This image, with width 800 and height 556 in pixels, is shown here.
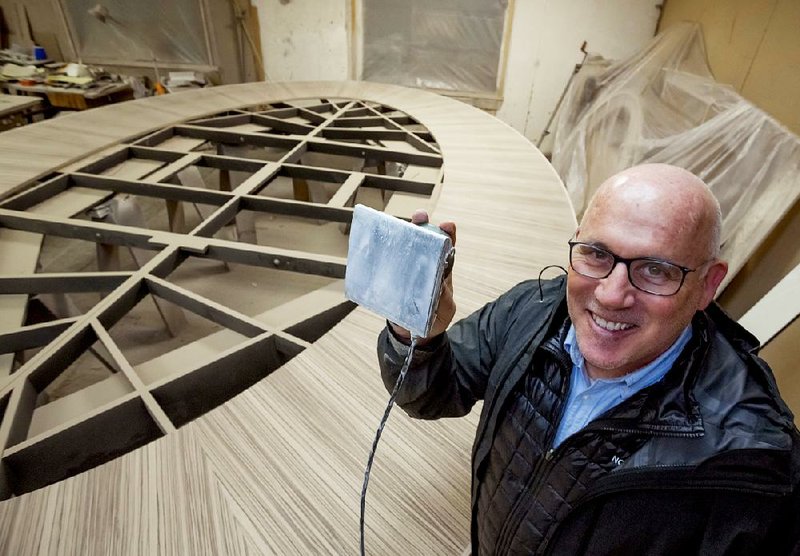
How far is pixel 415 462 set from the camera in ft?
4.73

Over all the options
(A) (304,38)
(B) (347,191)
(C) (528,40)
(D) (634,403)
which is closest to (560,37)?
(C) (528,40)

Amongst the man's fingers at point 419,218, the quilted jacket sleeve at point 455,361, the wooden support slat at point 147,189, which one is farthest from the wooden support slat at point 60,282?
the man's fingers at point 419,218

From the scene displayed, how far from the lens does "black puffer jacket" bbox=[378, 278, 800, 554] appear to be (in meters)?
0.89

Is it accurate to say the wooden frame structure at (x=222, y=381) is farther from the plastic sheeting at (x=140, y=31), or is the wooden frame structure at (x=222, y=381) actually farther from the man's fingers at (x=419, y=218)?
the plastic sheeting at (x=140, y=31)

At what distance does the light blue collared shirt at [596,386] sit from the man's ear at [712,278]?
84 mm

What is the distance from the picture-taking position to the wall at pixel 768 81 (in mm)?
2859

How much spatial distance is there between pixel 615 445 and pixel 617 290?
36 cm

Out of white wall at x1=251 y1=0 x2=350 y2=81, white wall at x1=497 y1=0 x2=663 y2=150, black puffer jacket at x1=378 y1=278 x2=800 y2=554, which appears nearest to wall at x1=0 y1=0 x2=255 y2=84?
white wall at x1=251 y1=0 x2=350 y2=81

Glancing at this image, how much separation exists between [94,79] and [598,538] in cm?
860

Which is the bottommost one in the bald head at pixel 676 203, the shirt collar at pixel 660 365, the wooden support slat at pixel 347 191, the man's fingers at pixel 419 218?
the wooden support slat at pixel 347 191

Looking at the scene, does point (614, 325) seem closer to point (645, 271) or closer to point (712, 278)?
point (645, 271)

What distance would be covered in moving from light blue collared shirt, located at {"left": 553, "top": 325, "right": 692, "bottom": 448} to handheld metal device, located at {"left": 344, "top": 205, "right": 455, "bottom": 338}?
464 millimetres

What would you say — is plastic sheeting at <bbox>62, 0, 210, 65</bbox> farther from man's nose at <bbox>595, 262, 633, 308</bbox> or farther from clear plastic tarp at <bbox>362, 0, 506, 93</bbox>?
man's nose at <bbox>595, 262, 633, 308</bbox>

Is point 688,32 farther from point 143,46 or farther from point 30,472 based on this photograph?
point 143,46
